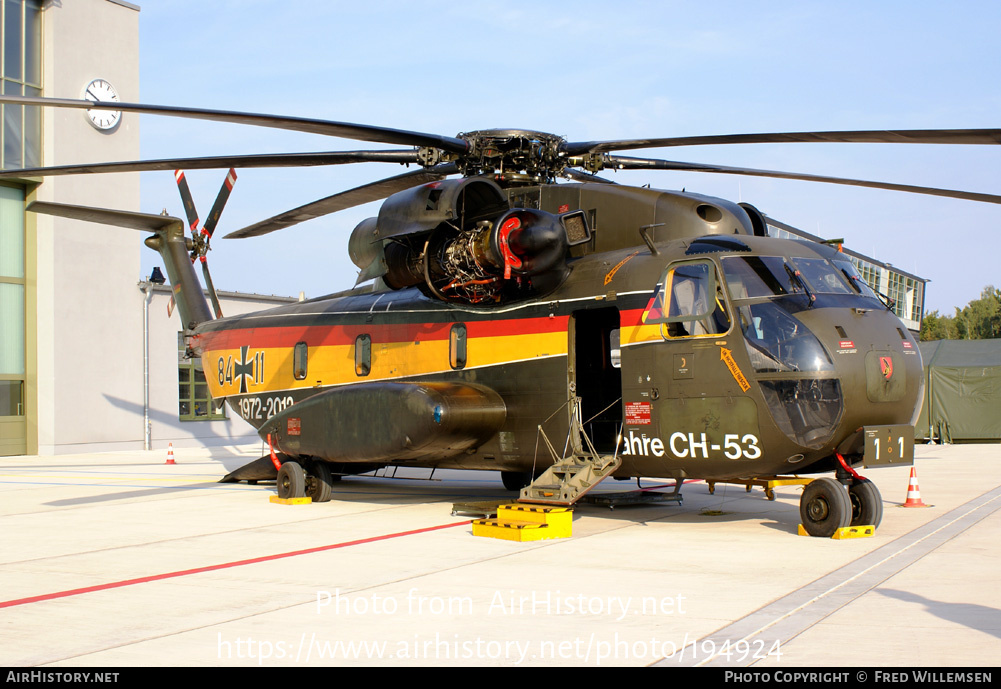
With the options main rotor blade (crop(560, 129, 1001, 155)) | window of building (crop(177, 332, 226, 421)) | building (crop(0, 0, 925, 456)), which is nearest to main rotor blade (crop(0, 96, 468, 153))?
main rotor blade (crop(560, 129, 1001, 155))

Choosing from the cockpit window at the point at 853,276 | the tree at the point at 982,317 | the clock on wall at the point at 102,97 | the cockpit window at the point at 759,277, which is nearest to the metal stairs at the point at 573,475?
the cockpit window at the point at 759,277

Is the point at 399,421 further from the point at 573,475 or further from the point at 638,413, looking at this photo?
the point at 638,413

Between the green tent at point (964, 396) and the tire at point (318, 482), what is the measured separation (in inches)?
815

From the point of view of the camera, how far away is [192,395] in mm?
30766

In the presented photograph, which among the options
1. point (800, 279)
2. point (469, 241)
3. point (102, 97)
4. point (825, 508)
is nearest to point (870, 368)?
point (800, 279)

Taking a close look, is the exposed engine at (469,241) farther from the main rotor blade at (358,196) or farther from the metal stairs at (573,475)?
the metal stairs at (573,475)

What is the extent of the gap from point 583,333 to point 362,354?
342cm

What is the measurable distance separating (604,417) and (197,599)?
647cm

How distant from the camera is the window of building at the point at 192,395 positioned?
30547mm

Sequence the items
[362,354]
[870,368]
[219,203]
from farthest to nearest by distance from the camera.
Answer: [219,203] → [362,354] → [870,368]

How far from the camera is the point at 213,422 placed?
31.0 meters

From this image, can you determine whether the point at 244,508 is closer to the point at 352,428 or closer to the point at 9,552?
the point at 352,428

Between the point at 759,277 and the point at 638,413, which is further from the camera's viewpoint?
the point at 638,413
